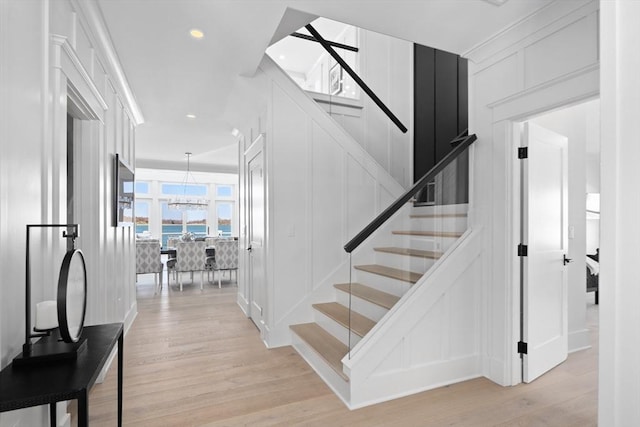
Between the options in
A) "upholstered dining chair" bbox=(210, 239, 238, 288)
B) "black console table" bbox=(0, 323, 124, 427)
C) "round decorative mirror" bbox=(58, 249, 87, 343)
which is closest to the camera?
"black console table" bbox=(0, 323, 124, 427)

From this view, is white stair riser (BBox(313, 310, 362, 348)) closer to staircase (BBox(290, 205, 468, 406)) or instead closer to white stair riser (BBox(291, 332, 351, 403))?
staircase (BBox(290, 205, 468, 406))

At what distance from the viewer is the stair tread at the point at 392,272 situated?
8.41 feet

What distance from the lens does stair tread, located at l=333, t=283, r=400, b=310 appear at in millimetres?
2556

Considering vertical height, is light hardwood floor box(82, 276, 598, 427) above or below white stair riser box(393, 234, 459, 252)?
below

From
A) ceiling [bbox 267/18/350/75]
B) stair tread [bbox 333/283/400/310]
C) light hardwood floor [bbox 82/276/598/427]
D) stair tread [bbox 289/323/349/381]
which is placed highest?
ceiling [bbox 267/18/350/75]

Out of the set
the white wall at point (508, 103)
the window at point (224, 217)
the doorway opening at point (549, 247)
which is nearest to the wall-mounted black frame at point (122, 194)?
the white wall at point (508, 103)

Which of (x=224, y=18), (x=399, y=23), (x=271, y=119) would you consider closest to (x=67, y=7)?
(x=224, y=18)

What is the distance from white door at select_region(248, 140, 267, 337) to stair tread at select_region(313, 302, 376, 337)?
0.66 m

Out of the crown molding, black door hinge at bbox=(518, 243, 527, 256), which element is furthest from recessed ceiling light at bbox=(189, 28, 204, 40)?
black door hinge at bbox=(518, 243, 527, 256)

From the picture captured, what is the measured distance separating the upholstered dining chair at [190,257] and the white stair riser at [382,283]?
4312 mm

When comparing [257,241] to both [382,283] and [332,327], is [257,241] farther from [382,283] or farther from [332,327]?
[382,283]

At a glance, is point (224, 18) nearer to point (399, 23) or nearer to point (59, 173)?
point (399, 23)

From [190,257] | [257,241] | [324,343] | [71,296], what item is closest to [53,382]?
[71,296]

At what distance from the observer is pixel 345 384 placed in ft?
7.72
